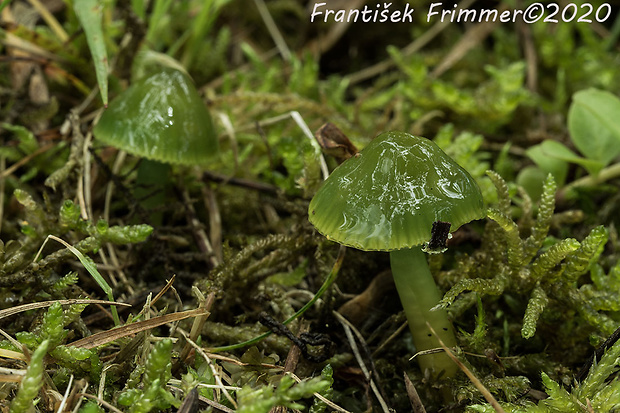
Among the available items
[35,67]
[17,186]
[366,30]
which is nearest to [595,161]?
[366,30]

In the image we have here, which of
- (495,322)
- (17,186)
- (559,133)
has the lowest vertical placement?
(495,322)

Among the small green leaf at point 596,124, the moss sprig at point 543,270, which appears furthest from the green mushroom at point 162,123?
the small green leaf at point 596,124

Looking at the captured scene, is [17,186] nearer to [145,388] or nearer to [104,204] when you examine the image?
[104,204]

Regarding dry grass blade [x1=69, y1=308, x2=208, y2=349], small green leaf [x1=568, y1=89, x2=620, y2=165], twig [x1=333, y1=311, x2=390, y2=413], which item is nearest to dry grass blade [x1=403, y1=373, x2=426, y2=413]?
twig [x1=333, y1=311, x2=390, y2=413]

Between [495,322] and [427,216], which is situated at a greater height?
[427,216]

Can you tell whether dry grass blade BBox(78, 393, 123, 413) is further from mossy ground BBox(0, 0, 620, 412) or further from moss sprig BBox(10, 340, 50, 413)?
moss sprig BBox(10, 340, 50, 413)

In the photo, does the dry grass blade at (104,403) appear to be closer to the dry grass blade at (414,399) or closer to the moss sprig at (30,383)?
the moss sprig at (30,383)
